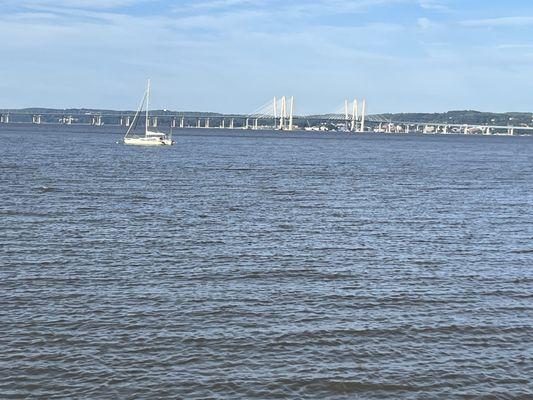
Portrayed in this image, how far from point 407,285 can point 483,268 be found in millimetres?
4190

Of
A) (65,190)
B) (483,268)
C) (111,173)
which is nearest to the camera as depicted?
(483,268)

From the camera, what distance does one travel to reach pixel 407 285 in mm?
23562

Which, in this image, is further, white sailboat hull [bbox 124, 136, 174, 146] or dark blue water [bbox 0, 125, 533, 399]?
white sailboat hull [bbox 124, 136, 174, 146]

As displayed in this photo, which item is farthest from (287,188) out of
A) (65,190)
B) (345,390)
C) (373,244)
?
(345,390)

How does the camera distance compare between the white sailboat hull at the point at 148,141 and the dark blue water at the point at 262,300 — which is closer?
the dark blue water at the point at 262,300

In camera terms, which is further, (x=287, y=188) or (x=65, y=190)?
(x=287, y=188)

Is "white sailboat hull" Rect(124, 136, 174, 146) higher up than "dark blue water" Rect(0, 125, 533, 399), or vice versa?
"white sailboat hull" Rect(124, 136, 174, 146)

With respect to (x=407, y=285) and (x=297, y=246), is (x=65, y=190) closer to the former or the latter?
(x=297, y=246)

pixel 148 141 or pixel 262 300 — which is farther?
pixel 148 141

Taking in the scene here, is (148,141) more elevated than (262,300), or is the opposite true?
(148,141)

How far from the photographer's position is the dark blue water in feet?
51.7

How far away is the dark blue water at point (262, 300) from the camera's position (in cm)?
1576

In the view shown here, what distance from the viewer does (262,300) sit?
2134 cm

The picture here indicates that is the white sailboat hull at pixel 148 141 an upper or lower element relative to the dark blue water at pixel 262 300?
upper
